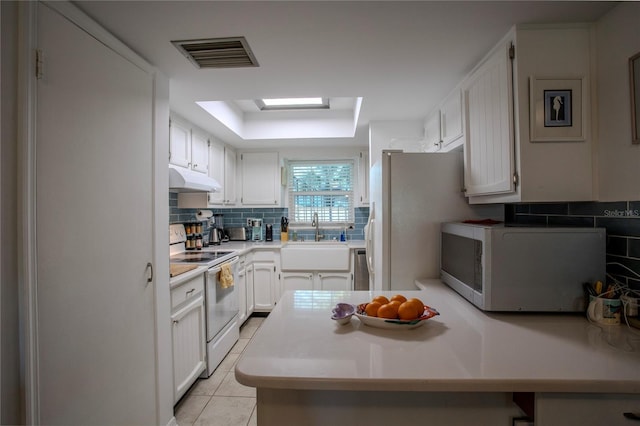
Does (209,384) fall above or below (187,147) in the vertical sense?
below

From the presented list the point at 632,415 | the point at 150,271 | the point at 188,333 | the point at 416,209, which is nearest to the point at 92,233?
the point at 150,271

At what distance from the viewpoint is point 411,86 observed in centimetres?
197

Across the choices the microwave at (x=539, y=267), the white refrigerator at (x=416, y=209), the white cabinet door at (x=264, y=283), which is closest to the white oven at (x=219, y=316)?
the white cabinet door at (x=264, y=283)

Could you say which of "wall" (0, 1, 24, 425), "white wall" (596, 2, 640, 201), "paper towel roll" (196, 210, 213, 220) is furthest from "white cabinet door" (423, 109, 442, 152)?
"paper towel roll" (196, 210, 213, 220)

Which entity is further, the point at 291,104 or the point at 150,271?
the point at 291,104

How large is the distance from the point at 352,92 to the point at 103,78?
58.0 inches

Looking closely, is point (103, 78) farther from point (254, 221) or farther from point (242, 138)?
point (254, 221)

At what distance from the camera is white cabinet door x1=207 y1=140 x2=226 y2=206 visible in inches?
120

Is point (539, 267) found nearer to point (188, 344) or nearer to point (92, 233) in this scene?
point (92, 233)

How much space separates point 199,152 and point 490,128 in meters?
2.50

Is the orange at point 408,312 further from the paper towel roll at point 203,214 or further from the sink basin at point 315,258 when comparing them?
the paper towel roll at point 203,214

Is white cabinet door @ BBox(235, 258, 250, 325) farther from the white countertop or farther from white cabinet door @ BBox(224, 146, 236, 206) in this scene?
the white countertop

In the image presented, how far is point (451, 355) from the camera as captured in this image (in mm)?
891

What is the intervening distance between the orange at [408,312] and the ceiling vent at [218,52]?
148 centimetres
